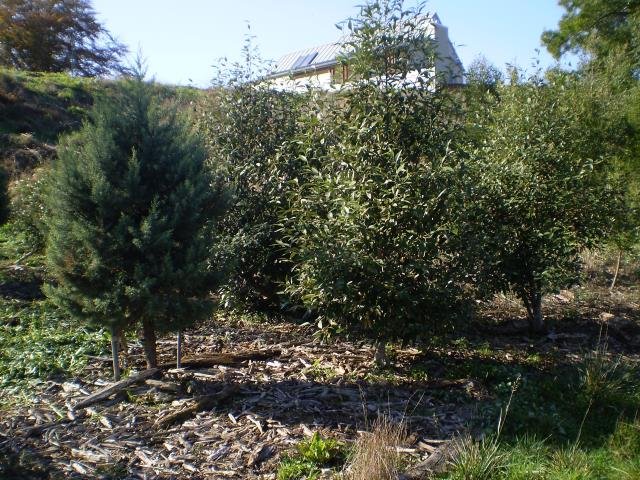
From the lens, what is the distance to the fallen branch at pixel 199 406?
5027 mm

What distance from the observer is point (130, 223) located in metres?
5.05

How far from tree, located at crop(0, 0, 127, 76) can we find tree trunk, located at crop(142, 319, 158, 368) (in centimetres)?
2120

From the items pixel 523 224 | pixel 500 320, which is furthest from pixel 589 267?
pixel 523 224

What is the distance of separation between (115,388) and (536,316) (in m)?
5.15

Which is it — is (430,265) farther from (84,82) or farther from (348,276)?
(84,82)

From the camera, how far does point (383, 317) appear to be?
5473mm

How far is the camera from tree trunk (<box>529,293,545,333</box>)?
761cm

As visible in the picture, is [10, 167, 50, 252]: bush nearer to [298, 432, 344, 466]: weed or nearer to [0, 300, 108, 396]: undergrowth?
[0, 300, 108, 396]: undergrowth

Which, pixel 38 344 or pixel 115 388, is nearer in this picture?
pixel 115 388

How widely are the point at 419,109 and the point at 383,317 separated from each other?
2.02 meters

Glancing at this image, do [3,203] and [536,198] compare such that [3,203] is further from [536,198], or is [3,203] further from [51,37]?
→ [51,37]

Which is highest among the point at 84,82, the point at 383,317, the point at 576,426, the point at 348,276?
the point at 84,82

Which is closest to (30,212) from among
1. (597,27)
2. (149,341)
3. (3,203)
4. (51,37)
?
(3,203)

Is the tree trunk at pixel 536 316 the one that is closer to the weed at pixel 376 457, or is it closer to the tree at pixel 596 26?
the weed at pixel 376 457
